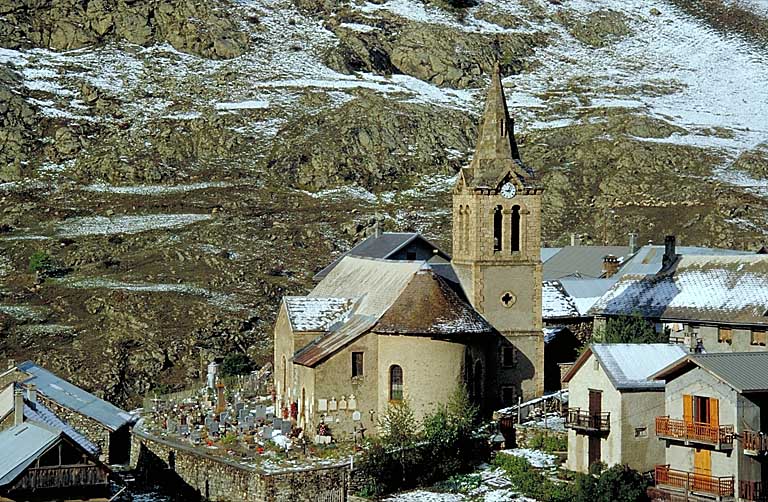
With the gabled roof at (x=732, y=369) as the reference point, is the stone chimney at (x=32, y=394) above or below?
below

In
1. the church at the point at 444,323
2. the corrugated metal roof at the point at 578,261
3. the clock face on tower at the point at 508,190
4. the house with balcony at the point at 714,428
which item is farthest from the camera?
the corrugated metal roof at the point at 578,261

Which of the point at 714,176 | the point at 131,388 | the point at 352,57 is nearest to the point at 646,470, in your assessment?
the point at 131,388

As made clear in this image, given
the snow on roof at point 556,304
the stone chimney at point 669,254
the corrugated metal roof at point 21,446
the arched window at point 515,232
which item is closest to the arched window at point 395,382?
the arched window at point 515,232

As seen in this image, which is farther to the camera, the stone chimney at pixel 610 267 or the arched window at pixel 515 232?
the stone chimney at pixel 610 267

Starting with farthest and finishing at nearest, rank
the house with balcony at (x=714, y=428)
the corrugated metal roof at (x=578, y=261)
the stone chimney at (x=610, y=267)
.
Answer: the corrugated metal roof at (x=578, y=261), the stone chimney at (x=610, y=267), the house with balcony at (x=714, y=428)

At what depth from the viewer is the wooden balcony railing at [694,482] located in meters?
41.5

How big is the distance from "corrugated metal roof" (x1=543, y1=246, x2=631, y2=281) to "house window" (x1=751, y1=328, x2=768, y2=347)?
23825mm

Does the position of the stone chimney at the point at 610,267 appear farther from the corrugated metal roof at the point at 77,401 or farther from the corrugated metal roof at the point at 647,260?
the corrugated metal roof at the point at 77,401

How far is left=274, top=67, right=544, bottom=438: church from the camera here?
52000mm

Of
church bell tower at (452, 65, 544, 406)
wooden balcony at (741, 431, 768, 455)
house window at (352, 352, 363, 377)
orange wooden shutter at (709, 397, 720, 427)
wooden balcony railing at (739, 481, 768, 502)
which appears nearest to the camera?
wooden balcony at (741, 431, 768, 455)

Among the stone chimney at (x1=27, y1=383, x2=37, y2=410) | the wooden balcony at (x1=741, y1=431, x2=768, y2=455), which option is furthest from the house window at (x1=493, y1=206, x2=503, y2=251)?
the stone chimney at (x1=27, y1=383, x2=37, y2=410)

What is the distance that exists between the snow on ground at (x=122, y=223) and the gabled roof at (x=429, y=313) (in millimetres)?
53569

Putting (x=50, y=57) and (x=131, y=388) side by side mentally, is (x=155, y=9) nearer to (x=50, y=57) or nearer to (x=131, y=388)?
(x=50, y=57)

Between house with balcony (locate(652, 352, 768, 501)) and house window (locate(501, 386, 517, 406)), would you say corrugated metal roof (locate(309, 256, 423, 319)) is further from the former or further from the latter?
house with balcony (locate(652, 352, 768, 501))
